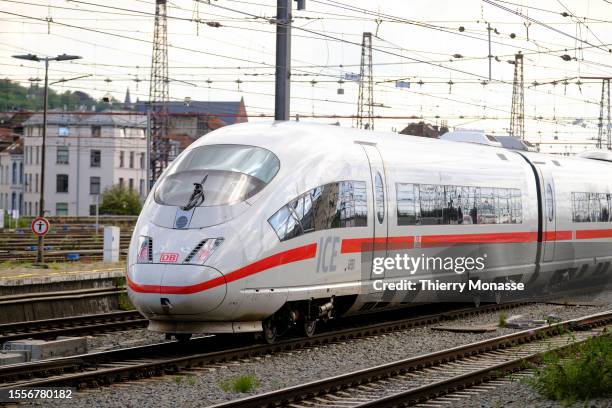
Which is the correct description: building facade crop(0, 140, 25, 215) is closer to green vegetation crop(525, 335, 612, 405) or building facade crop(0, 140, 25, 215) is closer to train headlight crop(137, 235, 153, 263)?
train headlight crop(137, 235, 153, 263)

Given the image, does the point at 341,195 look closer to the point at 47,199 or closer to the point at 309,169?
the point at 309,169

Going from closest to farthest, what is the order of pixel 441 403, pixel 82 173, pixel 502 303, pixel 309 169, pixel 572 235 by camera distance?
pixel 441 403 < pixel 309 169 < pixel 502 303 < pixel 572 235 < pixel 82 173

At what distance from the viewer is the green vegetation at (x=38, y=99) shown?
138 metres

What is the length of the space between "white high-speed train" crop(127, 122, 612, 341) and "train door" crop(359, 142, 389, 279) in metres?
0.03

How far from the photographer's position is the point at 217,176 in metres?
15.5

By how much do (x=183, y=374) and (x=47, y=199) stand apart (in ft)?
302

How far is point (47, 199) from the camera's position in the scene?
103 meters

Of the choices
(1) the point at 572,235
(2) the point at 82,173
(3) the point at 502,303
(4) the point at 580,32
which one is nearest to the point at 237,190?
(3) the point at 502,303

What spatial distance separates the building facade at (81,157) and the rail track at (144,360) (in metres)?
84.2

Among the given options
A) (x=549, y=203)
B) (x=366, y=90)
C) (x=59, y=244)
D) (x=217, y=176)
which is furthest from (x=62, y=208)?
(x=217, y=176)

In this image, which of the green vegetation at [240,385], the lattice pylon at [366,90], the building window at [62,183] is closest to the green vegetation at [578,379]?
the green vegetation at [240,385]

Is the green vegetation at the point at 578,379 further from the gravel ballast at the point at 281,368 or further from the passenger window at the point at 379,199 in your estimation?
the passenger window at the point at 379,199

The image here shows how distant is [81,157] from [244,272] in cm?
8961

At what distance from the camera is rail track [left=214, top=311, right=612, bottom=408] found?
11.6 meters
